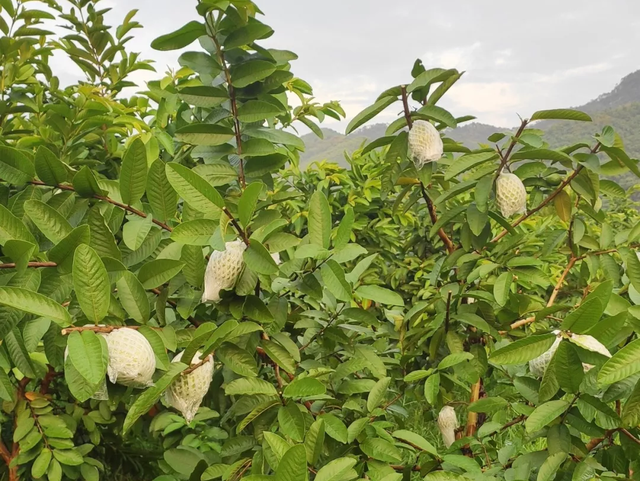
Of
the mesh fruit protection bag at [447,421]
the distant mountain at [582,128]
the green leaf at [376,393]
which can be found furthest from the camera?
the distant mountain at [582,128]

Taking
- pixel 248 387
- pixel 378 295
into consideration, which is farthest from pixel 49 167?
pixel 378 295

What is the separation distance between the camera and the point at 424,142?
1.03 meters

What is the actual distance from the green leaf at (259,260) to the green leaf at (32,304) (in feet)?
0.76

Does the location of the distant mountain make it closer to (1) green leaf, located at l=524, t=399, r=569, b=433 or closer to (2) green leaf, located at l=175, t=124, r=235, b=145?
(2) green leaf, located at l=175, t=124, r=235, b=145

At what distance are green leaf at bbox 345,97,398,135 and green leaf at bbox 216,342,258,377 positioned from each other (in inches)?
20.0

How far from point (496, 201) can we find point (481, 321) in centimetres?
25

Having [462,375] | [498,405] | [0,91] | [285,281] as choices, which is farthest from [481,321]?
[0,91]

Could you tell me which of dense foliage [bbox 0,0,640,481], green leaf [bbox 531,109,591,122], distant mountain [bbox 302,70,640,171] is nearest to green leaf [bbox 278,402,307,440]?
dense foliage [bbox 0,0,640,481]

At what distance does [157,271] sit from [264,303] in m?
0.20

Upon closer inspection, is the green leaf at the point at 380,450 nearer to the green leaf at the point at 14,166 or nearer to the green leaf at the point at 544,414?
the green leaf at the point at 544,414

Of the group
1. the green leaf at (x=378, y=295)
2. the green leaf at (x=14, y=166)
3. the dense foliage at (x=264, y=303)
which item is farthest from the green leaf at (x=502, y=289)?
the green leaf at (x=14, y=166)

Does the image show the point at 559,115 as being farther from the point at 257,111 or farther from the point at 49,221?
the point at 49,221

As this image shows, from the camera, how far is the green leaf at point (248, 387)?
69 centimetres

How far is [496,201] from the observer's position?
1.06 metres
